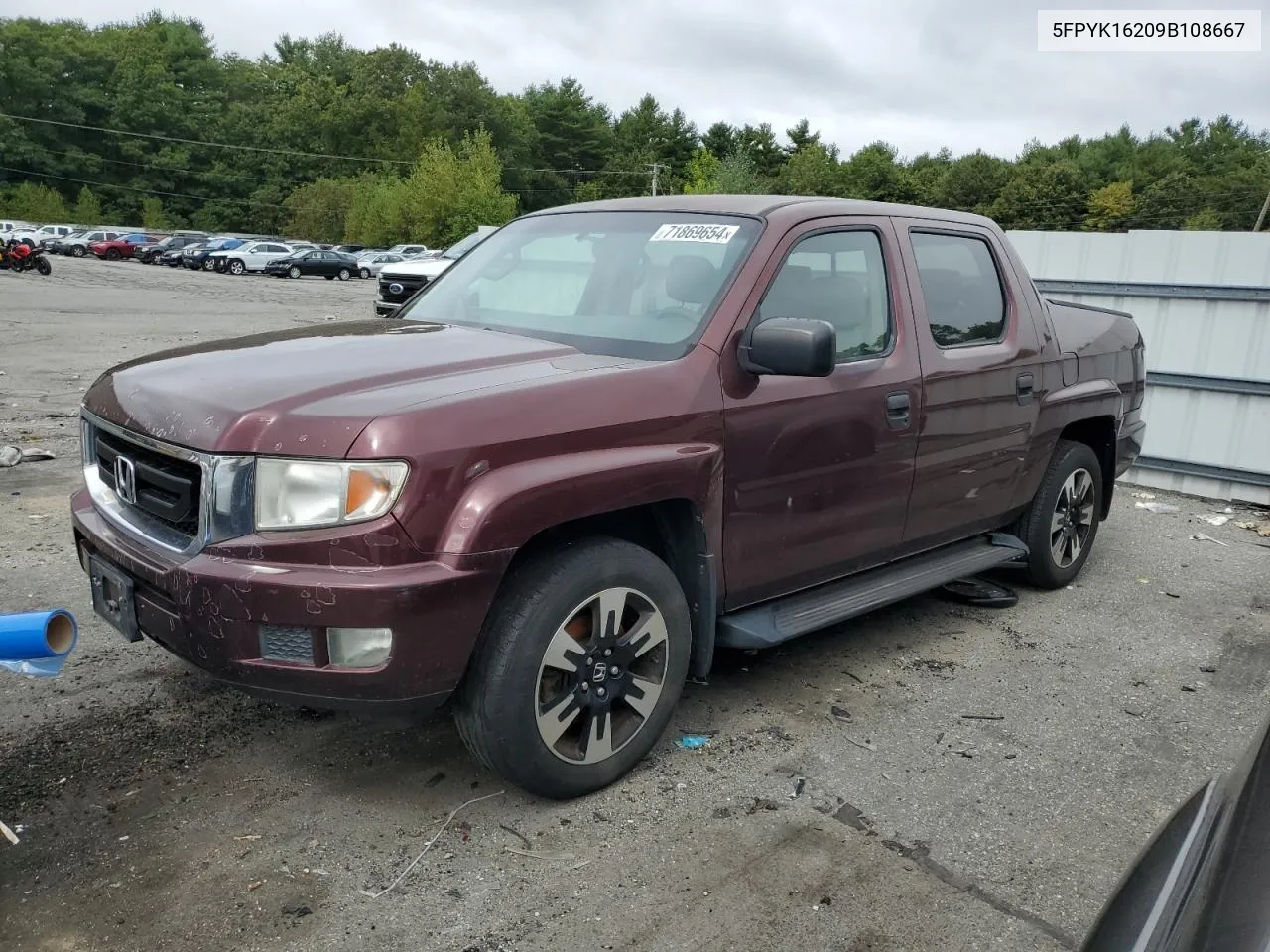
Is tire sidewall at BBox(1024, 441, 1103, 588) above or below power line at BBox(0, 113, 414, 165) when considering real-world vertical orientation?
below

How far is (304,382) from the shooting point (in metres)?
2.96

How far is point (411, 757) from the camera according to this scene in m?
3.49

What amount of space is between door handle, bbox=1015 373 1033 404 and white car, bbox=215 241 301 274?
4640 centimetres

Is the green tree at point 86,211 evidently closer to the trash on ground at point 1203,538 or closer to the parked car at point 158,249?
the parked car at point 158,249

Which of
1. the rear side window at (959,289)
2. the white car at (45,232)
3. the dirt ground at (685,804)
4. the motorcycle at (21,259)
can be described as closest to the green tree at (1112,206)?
the motorcycle at (21,259)

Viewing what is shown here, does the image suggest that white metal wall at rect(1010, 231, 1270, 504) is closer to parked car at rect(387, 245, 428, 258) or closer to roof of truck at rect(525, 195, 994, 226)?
roof of truck at rect(525, 195, 994, 226)

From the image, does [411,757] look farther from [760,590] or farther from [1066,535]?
[1066,535]

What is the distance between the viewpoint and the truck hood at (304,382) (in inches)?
108

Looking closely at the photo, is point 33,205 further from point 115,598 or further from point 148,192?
point 115,598

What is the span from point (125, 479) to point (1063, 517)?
4336 millimetres

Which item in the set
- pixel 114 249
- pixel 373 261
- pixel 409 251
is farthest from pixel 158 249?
pixel 409 251

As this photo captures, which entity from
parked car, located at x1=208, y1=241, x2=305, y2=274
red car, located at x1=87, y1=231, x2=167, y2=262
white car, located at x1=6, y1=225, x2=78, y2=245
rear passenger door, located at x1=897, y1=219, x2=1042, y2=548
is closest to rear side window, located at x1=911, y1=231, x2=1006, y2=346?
rear passenger door, located at x1=897, y1=219, x2=1042, y2=548

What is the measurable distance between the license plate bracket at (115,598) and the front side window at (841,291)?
217 centimetres

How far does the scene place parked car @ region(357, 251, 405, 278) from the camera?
49.9 meters
